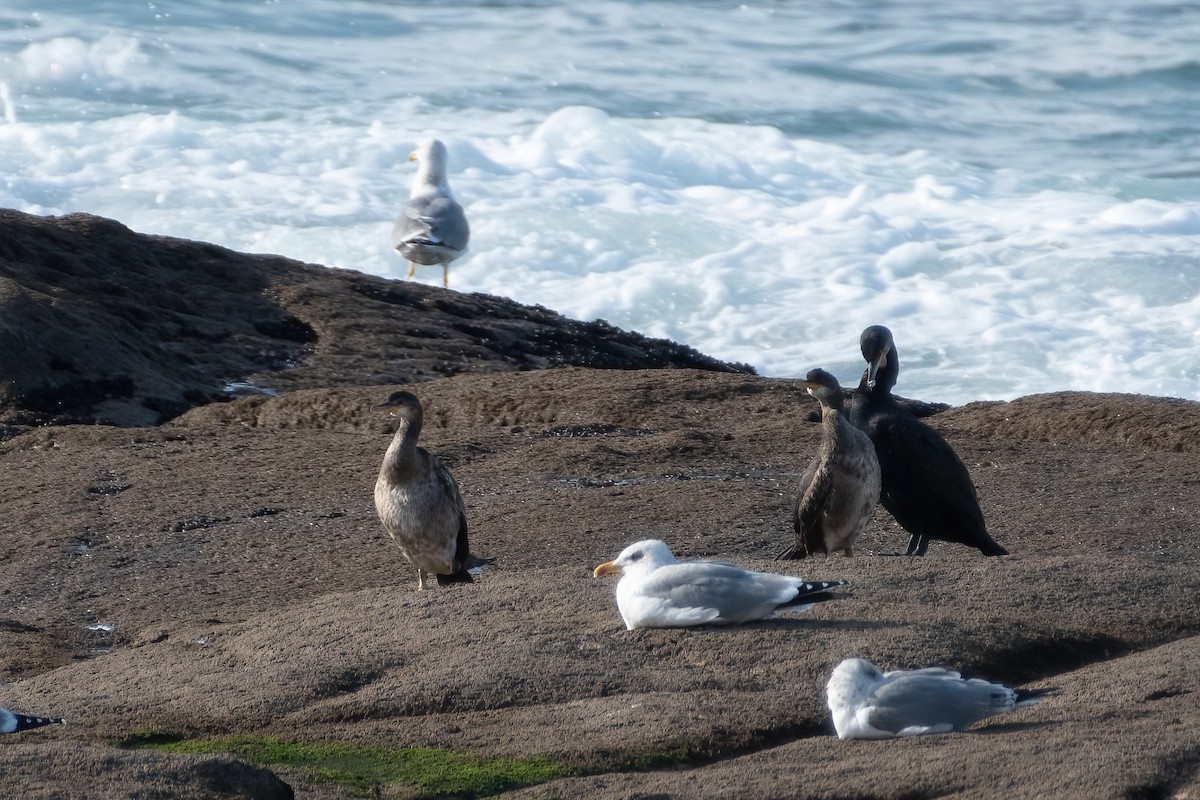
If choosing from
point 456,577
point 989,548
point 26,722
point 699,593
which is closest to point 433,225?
point 456,577

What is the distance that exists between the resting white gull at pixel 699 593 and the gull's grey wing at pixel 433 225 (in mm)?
10826

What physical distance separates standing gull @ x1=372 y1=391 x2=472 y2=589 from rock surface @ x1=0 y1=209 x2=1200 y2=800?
374 mm

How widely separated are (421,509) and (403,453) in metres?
0.29

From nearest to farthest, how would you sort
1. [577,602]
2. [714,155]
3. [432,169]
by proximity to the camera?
[577,602] < [432,169] < [714,155]

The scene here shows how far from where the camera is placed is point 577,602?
623cm

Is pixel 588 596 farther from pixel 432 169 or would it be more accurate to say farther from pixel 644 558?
pixel 432 169

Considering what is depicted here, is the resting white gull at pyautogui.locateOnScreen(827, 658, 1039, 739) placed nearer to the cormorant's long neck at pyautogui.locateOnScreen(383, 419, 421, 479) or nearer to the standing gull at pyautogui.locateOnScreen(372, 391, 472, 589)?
the standing gull at pyautogui.locateOnScreen(372, 391, 472, 589)

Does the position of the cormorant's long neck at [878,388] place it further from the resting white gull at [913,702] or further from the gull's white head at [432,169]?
the gull's white head at [432,169]

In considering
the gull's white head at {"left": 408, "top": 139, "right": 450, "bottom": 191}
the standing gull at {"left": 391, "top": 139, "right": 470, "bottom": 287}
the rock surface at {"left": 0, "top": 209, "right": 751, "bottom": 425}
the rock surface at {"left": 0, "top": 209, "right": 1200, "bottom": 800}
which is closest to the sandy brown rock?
the rock surface at {"left": 0, "top": 209, "right": 1200, "bottom": 800}

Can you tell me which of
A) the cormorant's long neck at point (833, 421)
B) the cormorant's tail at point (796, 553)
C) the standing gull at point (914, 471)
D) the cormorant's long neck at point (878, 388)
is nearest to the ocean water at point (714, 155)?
the cormorant's long neck at point (878, 388)

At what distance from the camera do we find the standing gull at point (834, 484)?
6.94m

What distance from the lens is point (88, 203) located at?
22.7 metres

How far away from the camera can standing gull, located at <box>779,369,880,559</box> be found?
6.94 meters

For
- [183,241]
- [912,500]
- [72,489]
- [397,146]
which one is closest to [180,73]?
[397,146]
